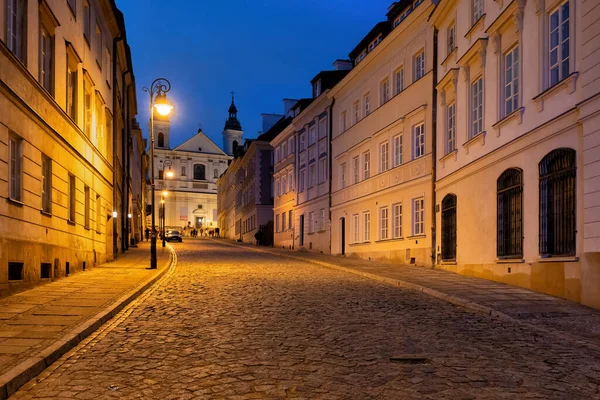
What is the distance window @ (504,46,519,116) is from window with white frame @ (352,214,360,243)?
1517 cm

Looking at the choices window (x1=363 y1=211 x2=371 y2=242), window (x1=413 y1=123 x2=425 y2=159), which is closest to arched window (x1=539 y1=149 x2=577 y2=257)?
window (x1=413 y1=123 x2=425 y2=159)

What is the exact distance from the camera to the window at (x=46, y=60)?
14025 mm

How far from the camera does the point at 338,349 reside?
25.2 feet

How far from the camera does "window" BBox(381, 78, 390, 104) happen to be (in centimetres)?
2686

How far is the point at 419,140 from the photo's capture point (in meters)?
23.6

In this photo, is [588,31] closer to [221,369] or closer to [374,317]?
[374,317]

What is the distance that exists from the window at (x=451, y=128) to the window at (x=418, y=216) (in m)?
3.11

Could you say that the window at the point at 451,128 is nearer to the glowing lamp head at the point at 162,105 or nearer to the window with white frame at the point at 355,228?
the glowing lamp head at the point at 162,105

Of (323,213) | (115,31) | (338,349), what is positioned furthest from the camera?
(323,213)

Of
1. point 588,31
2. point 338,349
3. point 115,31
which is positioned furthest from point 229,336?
point 115,31

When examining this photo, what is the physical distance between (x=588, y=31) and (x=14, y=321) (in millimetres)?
11461

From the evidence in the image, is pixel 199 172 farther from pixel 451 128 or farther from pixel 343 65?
pixel 451 128

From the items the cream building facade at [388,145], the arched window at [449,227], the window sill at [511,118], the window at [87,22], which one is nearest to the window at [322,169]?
the cream building facade at [388,145]

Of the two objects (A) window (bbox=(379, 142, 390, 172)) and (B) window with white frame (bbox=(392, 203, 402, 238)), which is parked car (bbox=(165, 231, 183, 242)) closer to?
(A) window (bbox=(379, 142, 390, 172))
